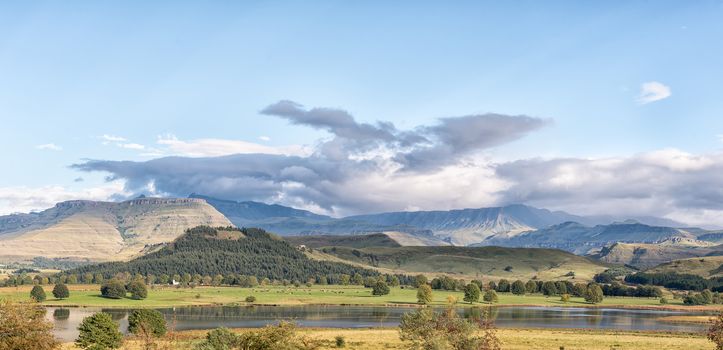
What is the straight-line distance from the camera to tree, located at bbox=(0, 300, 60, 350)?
58.4 meters

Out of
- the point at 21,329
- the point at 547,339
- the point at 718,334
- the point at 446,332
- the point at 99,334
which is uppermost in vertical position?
the point at 21,329

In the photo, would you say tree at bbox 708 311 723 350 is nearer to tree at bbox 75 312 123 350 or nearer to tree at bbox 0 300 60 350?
tree at bbox 0 300 60 350

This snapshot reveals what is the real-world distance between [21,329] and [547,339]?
91848mm

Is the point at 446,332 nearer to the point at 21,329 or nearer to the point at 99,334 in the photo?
the point at 21,329

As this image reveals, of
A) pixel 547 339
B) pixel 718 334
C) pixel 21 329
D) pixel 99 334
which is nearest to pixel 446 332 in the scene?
pixel 718 334

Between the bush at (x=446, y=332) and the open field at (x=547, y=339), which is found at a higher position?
the bush at (x=446, y=332)

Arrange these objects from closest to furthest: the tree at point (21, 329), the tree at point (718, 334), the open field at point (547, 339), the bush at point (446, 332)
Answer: the tree at point (21, 329)
the bush at point (446, 332)
the tree at point (718, 334)
the open field at point (547, 339)

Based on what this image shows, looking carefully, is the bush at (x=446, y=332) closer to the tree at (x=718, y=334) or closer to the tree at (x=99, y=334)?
the tree at (x=718, y=334)

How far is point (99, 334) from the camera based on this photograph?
101 m

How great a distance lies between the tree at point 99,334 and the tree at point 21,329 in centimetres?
3841

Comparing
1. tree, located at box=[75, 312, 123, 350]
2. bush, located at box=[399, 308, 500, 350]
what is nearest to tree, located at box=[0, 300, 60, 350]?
bush, located at box=[399, 308, 500, 350]

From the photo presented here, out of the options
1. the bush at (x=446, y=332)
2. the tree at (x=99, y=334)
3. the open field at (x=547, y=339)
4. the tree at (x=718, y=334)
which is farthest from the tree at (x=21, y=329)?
the tree at (x=718, y=334)

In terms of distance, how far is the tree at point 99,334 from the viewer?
99.5 m

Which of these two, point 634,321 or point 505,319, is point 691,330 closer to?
point 634,321
